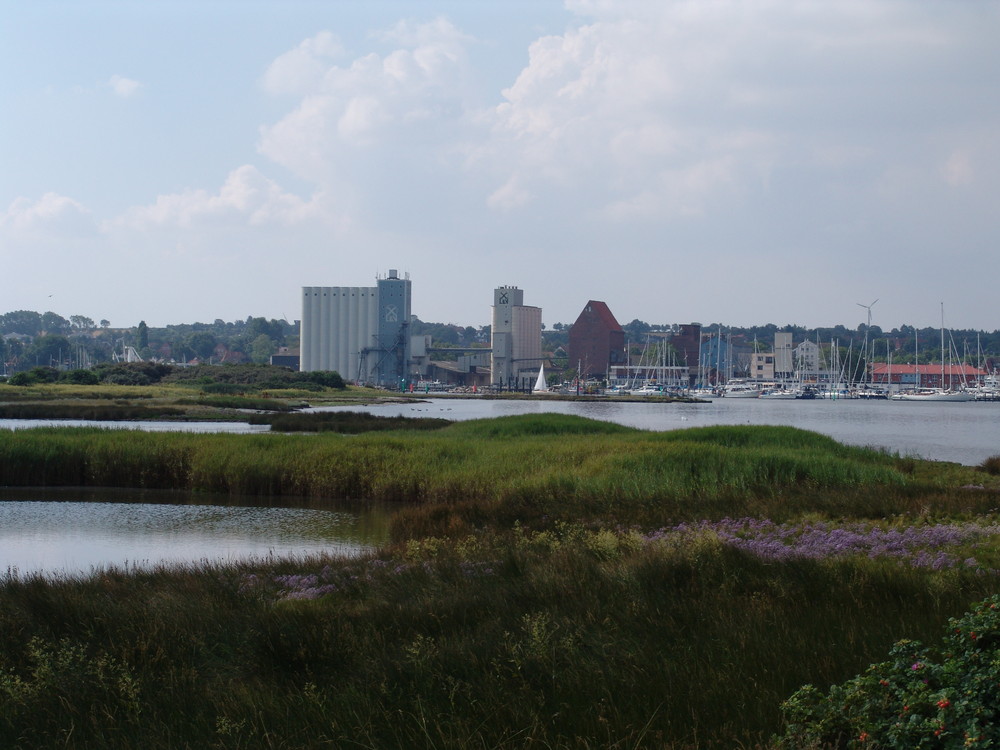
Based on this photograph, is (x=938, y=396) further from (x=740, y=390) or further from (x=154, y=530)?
(x=154, y=530)

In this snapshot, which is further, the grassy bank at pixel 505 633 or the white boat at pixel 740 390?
the white boat at pixel 740 390

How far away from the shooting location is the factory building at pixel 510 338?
551ft

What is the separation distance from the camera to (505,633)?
6789 mm

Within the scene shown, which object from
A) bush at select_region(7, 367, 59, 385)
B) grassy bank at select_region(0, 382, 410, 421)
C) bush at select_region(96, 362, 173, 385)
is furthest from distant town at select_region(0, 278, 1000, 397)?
grassy bank at select_region(0, 382, 410, 421)

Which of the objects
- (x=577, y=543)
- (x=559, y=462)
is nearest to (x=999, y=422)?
(x=559, y=462)

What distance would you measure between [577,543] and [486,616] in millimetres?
4099

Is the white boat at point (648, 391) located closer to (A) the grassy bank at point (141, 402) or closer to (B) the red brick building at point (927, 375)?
(B) the red brick building at point (927, 375)

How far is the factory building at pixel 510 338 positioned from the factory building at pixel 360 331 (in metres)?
24.6

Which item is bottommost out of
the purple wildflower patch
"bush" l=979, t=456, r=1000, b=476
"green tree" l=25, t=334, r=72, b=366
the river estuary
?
the river estuary

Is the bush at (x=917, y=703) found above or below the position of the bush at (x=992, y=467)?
above

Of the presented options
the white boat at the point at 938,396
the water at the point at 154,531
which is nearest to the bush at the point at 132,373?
the water at the point at 154,531

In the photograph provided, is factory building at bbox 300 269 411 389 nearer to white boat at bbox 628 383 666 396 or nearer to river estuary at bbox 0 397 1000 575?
white boat at bbox 628 383 666 396

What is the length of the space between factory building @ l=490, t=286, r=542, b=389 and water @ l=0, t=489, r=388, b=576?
142 m

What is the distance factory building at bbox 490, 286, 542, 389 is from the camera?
168 metres
